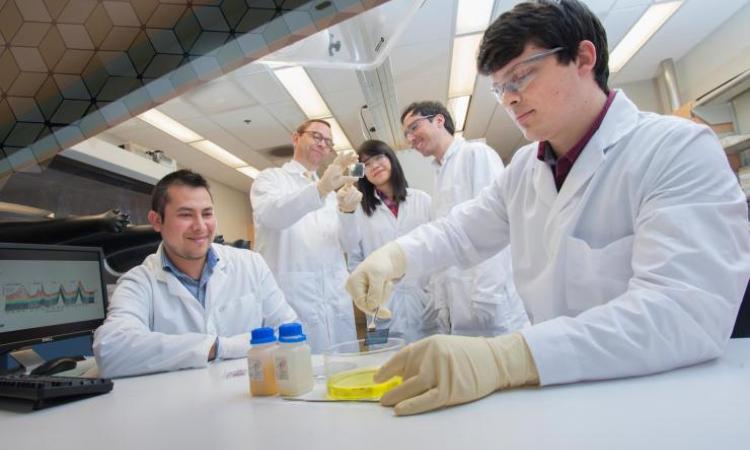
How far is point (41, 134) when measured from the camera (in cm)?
31

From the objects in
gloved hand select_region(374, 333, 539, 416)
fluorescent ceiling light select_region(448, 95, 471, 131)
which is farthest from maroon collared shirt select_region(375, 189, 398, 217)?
fluorescent ceiling light select_region(448, 95, 471, 131)

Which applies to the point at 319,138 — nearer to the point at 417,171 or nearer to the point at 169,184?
the point at 169,184

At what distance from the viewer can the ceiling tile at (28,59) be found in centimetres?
31

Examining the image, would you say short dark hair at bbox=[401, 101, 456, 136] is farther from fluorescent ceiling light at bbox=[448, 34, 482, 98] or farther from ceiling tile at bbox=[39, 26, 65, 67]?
ceiling tile at bbox=[39, 26, 65, 67]

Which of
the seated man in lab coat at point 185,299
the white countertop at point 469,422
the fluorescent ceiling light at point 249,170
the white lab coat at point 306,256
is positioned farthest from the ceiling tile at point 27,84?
the fluorescent ceiling light at point 249,170

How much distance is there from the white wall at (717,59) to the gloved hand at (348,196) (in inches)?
153

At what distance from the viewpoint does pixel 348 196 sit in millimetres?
2088

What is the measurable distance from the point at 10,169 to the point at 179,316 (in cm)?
129

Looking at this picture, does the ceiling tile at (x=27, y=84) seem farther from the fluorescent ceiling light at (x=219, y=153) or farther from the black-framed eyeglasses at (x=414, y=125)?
the fluorescent ceiling light at (x=219, y=153)

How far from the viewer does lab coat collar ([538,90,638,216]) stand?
952 millimetres

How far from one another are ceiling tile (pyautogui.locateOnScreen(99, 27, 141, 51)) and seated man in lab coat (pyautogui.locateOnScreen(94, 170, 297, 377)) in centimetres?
110

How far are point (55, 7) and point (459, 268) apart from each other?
1671 millimetres

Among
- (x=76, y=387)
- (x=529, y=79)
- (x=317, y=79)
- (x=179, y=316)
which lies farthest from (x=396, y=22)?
(x=317, y=79)

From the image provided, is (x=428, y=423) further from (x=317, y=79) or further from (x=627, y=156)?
(x=317, y=79)
